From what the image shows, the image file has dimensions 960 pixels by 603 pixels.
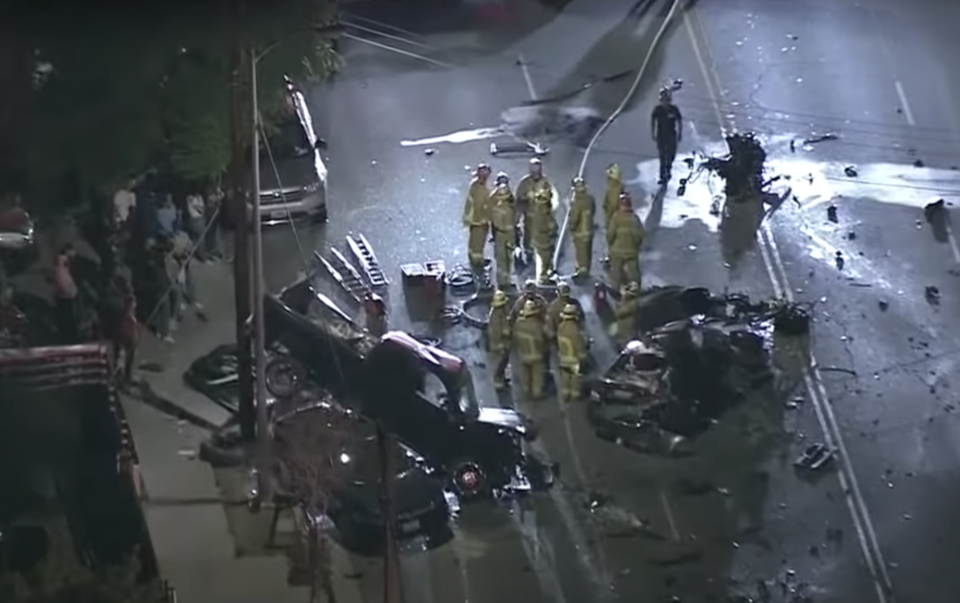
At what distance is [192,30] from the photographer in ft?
16.1

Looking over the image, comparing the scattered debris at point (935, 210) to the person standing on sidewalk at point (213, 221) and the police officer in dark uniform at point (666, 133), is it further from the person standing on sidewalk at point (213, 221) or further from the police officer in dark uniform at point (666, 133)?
the person standing on sidewalk at point (213, 221)

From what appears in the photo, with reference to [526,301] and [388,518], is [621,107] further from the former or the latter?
[388,518]

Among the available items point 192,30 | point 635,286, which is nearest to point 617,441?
point 635,286

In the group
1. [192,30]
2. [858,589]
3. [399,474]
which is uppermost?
[192,30]

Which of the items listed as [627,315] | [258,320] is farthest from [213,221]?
[627,315]

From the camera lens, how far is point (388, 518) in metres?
4.29

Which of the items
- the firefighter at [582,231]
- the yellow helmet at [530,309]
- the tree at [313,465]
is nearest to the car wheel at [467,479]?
the tree at [313,465]

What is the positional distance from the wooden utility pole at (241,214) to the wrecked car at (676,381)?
2.84 ft

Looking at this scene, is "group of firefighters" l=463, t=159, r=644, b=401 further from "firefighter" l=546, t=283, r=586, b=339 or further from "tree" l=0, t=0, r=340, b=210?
"tree" l=0, t=0, r=340, b=210

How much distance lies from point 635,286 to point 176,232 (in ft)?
4.02

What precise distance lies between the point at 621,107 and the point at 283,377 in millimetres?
1767

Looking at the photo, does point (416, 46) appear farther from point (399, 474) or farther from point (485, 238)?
point (399, 474)

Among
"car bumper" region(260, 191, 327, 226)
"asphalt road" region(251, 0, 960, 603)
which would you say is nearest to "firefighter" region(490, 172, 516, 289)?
"asphalt road" region(251, 0, 960, 603)

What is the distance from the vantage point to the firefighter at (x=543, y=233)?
16.8ft
